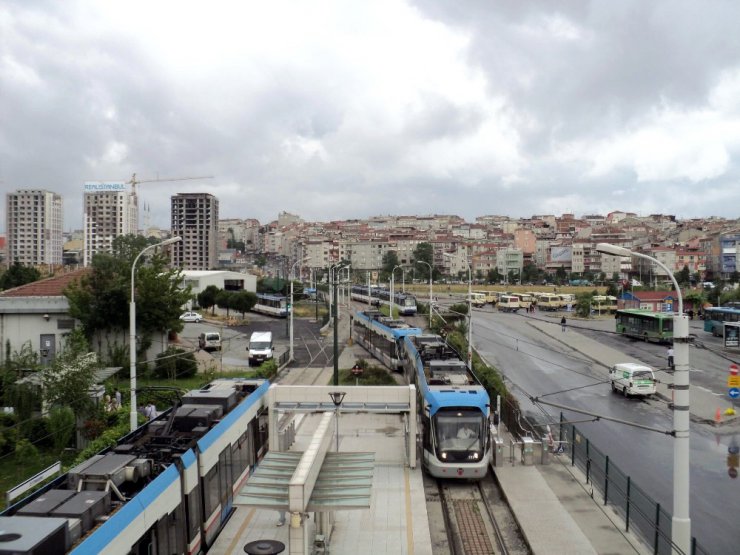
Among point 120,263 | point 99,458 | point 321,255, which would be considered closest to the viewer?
point 99,458

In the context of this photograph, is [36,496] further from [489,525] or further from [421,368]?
[421,368]

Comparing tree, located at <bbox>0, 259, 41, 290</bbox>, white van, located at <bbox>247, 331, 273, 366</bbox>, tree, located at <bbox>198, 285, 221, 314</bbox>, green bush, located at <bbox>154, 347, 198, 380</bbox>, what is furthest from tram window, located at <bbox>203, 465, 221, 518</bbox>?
tree, located at <bbox>0, 259, 41, 290</bbox>

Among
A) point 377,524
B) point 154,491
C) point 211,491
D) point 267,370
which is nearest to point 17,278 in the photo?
point 267,370

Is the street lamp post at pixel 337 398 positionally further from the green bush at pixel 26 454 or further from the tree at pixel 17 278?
the tree at pixel 17 278

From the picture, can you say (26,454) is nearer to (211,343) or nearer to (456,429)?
(456,429)

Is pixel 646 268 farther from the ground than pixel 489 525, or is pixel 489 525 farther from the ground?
pixel 646 268

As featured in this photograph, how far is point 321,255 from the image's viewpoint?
17288 cm

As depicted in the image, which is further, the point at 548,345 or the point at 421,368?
the point at 548,345

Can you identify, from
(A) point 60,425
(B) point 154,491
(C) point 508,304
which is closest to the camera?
(B) point 154,491

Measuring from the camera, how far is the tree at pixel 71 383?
20.4m

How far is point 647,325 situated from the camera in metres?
49.2

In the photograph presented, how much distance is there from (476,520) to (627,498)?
11.0 ft

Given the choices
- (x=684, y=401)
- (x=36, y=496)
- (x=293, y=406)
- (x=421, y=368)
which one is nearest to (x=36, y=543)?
(x=36, y=496)

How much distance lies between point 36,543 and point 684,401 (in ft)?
32.4
